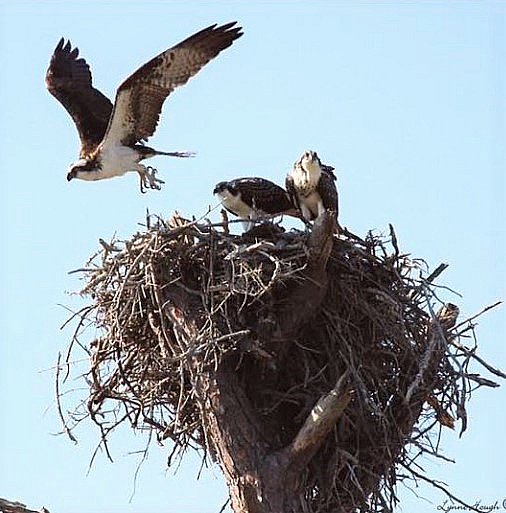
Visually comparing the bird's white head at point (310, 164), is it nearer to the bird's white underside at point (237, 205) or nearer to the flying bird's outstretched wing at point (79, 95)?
the bird's white underside at point (237, 205)

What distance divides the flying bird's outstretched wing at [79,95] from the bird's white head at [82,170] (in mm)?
140

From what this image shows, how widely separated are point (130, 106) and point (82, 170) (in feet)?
3.24

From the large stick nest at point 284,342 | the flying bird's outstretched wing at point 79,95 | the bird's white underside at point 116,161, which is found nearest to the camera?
the large stick nest at point 284,342

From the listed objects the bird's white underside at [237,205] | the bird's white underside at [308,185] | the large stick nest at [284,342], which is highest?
the bird's white underside at [308,185]

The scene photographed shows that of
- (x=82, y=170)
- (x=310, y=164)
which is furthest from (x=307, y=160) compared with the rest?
(x=82, y=170)

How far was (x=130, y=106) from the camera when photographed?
518 inches

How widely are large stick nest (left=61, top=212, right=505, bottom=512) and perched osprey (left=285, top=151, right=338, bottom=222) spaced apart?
85cm

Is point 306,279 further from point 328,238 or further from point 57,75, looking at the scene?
point 57,75

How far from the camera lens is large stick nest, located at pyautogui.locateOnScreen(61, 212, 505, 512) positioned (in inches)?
438

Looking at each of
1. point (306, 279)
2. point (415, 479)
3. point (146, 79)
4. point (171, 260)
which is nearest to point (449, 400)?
point (415, 479)

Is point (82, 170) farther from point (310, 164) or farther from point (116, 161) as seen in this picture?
point (310, 164)

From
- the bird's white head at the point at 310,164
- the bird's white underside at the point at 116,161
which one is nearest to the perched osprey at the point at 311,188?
the bird's white head at the point at 310,164

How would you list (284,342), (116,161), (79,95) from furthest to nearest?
(79,95) < (116,161) < (284,342)

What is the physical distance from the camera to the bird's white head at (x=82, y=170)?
1380 cm
